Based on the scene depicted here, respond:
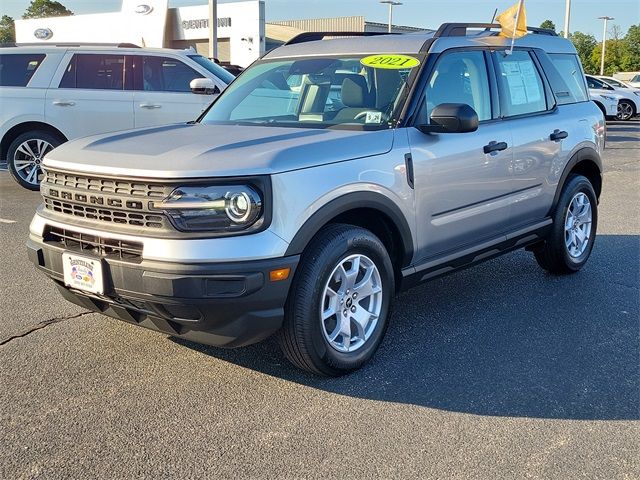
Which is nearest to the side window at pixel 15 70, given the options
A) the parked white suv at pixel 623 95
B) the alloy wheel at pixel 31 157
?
the alloy wheel at pixel 31 157

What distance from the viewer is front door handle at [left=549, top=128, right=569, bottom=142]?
205 inches

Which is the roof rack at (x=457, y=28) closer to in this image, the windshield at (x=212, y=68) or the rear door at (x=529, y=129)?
the rear door at (x=529, y=129)

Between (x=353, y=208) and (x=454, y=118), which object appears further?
(x=454, y=118)

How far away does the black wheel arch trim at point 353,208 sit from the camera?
131 inches

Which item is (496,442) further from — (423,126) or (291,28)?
(291,28)

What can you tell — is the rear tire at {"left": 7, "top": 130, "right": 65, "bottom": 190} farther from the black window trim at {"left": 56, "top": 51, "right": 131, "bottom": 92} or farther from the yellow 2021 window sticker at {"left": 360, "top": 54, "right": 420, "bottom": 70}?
the yellow 2021 window sticker at {"left": 360, "top": 54, "right": 420, "bottom": 70}

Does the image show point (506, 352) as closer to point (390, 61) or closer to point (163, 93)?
point (390, 61)

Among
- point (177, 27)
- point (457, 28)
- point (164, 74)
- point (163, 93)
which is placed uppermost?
point (177, 27)

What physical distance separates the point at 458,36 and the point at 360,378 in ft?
7.94

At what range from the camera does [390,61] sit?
436 cm

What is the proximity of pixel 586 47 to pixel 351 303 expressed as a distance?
76.9 meters

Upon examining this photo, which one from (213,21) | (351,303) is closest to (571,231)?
(351,303)

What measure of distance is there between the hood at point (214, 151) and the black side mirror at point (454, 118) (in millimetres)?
295

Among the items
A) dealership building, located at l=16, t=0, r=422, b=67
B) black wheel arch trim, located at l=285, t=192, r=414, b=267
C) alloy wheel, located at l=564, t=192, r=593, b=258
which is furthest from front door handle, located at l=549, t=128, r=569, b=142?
dealership building, located at l=16, t=0, r=422, b=67
